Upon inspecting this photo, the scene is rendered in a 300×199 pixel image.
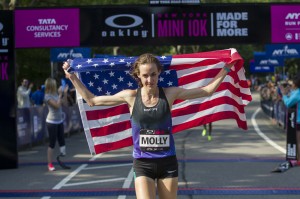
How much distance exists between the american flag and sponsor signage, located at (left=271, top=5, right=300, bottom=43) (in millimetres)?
6766

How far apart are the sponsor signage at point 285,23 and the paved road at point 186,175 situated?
2826 mm

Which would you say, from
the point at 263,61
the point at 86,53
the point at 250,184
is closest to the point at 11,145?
the point at 250,184

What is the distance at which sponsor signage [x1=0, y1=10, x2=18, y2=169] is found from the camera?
1298 centimetres

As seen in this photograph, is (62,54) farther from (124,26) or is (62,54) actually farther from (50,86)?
(50,86)

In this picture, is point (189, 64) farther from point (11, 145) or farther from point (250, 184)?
point (11, 145)

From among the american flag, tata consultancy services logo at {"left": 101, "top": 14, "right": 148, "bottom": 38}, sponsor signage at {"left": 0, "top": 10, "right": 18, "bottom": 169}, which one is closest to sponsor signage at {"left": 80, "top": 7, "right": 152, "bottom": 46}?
tata consultancy services logo at {"left": 101, "top": 14, "right": 148, "bottom": 38}

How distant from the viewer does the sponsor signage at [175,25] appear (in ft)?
46.4

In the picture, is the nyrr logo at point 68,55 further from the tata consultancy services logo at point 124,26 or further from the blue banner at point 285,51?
the tata consultancy services logo at point 124,26

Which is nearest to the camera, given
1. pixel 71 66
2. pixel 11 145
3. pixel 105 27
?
pixel 71 66

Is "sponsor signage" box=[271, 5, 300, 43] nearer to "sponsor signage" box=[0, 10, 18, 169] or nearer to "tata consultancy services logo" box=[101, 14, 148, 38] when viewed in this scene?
"tata consultancy services logo" box=[101, 14, 148, 38]

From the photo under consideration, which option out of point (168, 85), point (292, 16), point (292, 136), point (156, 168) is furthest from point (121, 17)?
point (156, 168)

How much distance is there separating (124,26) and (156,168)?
904cm

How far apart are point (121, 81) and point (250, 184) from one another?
4.02 metres

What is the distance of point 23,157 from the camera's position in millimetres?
15602
